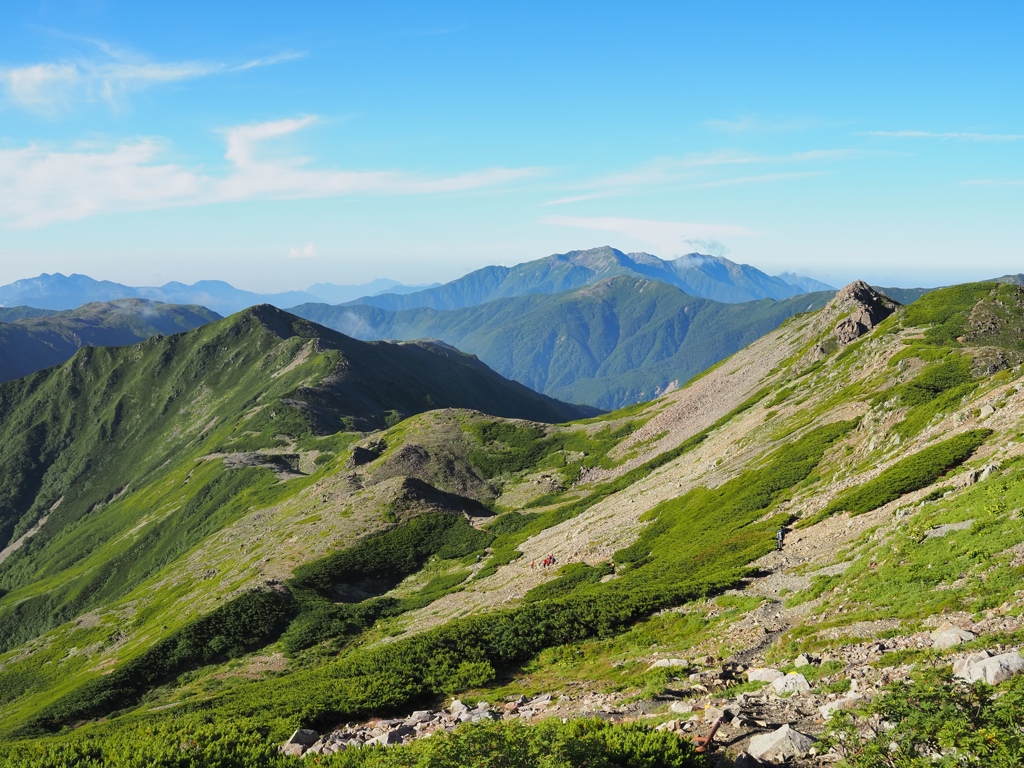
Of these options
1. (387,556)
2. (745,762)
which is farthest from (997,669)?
(387,556)

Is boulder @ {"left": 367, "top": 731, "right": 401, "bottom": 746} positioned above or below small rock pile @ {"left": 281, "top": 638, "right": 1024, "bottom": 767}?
below

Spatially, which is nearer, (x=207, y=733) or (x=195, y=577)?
(x=207, y=733)

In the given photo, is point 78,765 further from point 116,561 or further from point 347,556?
point 116,561

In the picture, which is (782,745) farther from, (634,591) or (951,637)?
(634,591)

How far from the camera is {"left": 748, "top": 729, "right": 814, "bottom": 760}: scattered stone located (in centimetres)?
1534

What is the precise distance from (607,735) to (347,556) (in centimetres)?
7461

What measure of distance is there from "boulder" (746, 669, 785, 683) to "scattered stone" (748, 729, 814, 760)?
4.92m

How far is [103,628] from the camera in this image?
9644 cm

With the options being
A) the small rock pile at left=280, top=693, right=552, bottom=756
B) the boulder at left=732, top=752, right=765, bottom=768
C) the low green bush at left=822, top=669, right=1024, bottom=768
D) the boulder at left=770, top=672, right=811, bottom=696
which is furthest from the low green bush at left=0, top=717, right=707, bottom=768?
the boulder at left=770, top=672, right=811, bottom=696

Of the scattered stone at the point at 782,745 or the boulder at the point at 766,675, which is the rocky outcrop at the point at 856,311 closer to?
the boulder at the point at 766,675

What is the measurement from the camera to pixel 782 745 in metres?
15.5

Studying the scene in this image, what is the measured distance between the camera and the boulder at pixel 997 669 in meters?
15.6

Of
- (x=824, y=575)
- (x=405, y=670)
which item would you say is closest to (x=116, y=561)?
(x=405, y=670)

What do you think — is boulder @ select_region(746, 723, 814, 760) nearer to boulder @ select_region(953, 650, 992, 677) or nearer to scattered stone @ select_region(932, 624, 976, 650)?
boulder @ select_region(953, 650, 992, 677)
